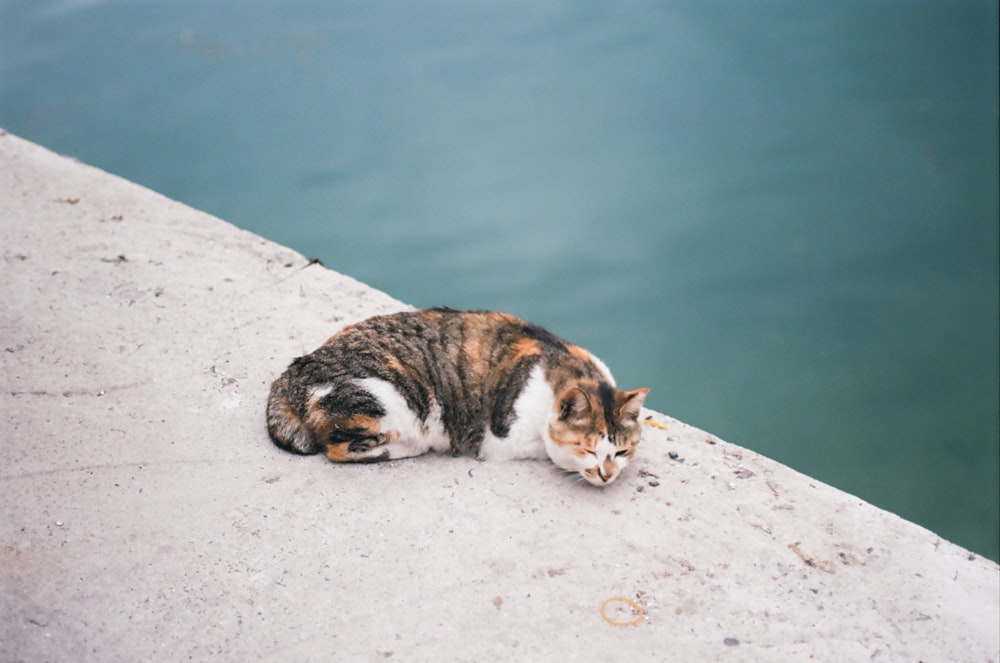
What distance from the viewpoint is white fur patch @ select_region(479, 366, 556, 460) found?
3426mm

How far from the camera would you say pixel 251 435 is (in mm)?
3516

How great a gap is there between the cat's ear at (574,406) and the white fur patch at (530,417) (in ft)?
0.42

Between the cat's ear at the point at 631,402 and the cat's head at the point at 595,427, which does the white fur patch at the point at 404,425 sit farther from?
the cat's ear at the point at 631,402

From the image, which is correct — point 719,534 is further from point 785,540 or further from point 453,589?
point 453,589

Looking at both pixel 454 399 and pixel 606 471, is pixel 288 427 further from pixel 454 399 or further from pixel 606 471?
pixel 606 471

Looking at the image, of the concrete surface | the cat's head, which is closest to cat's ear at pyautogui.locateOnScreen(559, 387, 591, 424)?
the cat's head

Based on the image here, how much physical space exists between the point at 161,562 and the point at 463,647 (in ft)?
3.55

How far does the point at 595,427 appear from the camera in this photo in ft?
10.6

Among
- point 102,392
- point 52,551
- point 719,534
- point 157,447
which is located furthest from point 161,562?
point 719,534

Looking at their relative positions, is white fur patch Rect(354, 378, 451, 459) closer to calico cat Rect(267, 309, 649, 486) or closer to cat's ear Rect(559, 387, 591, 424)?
A: calico cat Rect(267, 309, 649, 486)

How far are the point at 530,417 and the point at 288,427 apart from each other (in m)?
0.98

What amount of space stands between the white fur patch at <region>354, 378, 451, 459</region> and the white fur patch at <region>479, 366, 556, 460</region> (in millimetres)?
219

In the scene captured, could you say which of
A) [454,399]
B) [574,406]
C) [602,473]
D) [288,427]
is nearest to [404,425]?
[454,399]

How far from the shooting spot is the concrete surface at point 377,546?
8.74 feet
